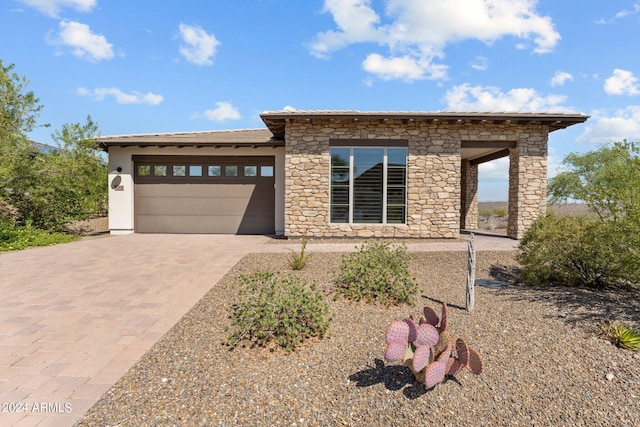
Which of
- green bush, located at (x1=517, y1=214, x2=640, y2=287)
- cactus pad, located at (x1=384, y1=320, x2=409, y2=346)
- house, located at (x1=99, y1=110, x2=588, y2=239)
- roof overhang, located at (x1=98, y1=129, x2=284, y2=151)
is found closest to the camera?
cactus pad, located at (x1=384, y1=320, x2=409, y2=346)

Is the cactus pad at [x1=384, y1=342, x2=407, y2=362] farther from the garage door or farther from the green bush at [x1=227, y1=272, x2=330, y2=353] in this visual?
the garage door

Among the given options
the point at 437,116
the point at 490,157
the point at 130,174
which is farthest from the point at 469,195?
the point at 130,174

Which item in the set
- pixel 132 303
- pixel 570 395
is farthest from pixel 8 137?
pixel 570 395

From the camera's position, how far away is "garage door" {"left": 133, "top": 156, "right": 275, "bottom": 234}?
39.0 feet

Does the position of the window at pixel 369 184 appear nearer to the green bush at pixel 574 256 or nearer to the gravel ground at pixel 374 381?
the green bush at pixel 574 256

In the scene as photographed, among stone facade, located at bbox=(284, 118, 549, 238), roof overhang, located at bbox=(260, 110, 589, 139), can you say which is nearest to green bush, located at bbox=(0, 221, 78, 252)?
stone facade, located at bbox=(284, 118, 549, 238)

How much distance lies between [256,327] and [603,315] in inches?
171

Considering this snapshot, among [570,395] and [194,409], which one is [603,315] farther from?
[194,409]

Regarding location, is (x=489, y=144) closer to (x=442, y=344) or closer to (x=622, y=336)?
(x=622, y=336)

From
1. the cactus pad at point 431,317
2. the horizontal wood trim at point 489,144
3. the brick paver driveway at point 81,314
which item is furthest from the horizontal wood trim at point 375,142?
the cactus pad at point 431,317

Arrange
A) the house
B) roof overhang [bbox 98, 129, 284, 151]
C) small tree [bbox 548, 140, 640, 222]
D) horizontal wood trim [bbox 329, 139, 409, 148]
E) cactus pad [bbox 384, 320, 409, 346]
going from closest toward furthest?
cactus pad [bbox 384, 320, 409, 346], small tree [bbox 548, 140, 640, 222], the house, horizontal wood trim [bbox 329, 139, 409, 148], roof overhang [bbox 98, 129, 284, 151]

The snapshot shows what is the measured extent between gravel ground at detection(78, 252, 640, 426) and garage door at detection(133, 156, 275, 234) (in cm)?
800

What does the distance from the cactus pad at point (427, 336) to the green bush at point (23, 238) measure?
11214 mm

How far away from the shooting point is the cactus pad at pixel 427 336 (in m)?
2.50
